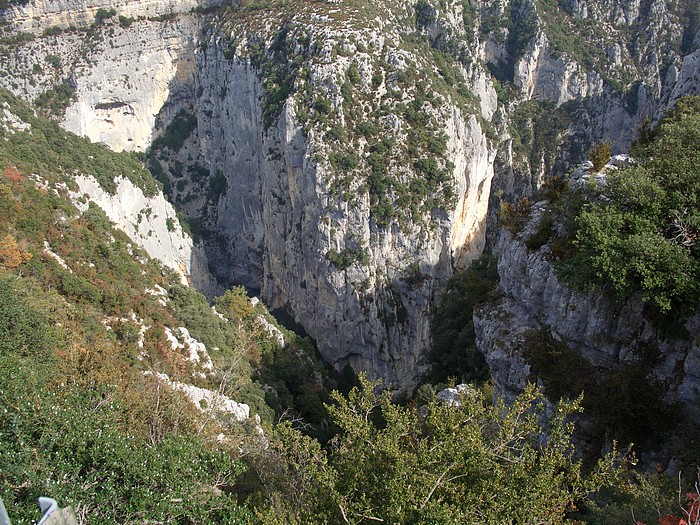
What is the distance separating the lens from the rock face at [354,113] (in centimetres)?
4234

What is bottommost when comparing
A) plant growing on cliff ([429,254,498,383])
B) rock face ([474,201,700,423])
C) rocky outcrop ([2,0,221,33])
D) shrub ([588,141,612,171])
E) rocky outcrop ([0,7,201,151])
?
plant growing on cliff ([429,254,498,383])

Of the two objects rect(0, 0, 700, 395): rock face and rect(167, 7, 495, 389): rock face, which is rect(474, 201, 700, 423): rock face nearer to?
rect(167, 7, 495, 389): rock face

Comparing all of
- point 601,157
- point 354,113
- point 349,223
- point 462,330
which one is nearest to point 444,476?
point 601,157

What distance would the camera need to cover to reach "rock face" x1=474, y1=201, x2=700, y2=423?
559 inches

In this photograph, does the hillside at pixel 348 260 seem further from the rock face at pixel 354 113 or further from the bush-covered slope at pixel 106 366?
the rock face at pixel 354 113

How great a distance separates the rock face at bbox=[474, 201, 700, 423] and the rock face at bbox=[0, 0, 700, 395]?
18504 millimetres

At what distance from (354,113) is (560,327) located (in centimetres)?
3063

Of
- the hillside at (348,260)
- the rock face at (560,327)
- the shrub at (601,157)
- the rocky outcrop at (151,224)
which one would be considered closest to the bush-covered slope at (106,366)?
the hillside at (348,260)

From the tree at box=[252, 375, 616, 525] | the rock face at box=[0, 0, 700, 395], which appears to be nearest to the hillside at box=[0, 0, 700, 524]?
the tree at box=[252, 375, 616, 525]

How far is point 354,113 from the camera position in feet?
142

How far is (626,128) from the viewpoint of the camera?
6238cm

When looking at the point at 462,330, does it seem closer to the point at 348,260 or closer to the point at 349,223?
the point at 348,260

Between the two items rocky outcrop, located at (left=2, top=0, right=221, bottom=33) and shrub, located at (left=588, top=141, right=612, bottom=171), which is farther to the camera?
rocky outcrop, located at (left=2, top=0, right=221, bottom=33)

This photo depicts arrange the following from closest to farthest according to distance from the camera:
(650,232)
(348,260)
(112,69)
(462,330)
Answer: (650,232) < (462,330) < (348,260) < (112,69)
